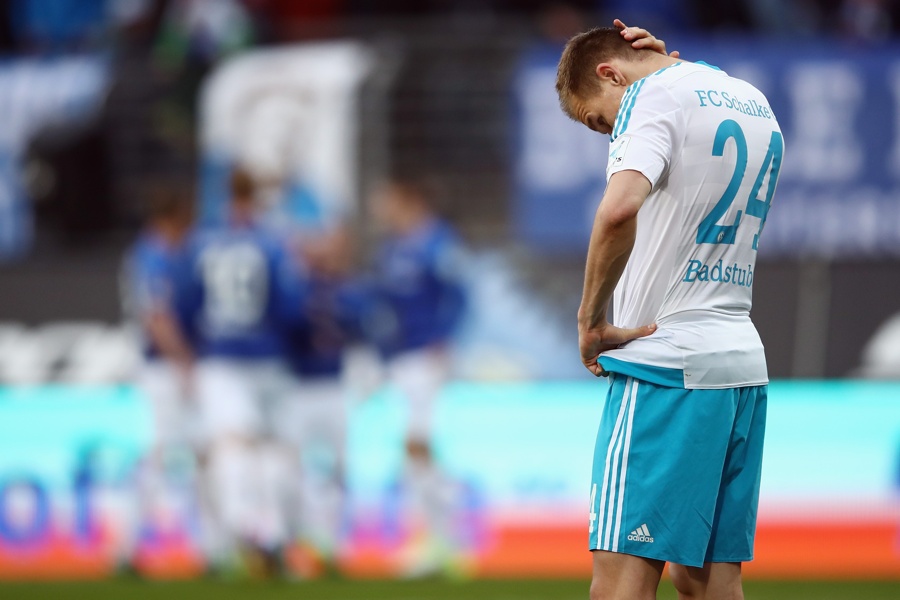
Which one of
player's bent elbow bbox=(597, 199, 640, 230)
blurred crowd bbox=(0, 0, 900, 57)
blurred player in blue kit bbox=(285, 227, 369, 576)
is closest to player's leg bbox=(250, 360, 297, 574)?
blurred player in blue kit bbox=(285, 227, 369, 576)

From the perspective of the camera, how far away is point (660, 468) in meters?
3.28

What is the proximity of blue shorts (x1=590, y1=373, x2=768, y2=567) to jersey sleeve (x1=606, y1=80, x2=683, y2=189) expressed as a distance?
1.87 ft

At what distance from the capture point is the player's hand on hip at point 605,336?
3.36 m

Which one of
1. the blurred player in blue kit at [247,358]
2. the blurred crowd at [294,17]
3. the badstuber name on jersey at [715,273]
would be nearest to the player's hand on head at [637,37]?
the badstuber name on jersey at [715,273]

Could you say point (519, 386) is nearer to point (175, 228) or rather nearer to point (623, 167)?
point (175, 228)

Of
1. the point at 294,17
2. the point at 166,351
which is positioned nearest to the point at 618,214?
the point at 166,351

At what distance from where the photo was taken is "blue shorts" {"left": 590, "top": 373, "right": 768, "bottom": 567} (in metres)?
3.27

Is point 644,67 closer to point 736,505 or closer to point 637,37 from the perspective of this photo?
point 637,37

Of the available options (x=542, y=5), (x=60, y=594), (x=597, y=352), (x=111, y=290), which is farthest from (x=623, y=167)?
(x=542, y=5)

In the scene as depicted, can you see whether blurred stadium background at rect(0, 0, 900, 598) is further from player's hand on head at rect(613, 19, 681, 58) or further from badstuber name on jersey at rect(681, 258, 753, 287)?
player's hand on head at rect(613, 19, 681, 58)

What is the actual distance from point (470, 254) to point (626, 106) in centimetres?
637

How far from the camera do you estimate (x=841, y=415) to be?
847cm

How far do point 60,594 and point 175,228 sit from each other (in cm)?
255

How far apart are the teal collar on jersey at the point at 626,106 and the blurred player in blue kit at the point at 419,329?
5.70m
